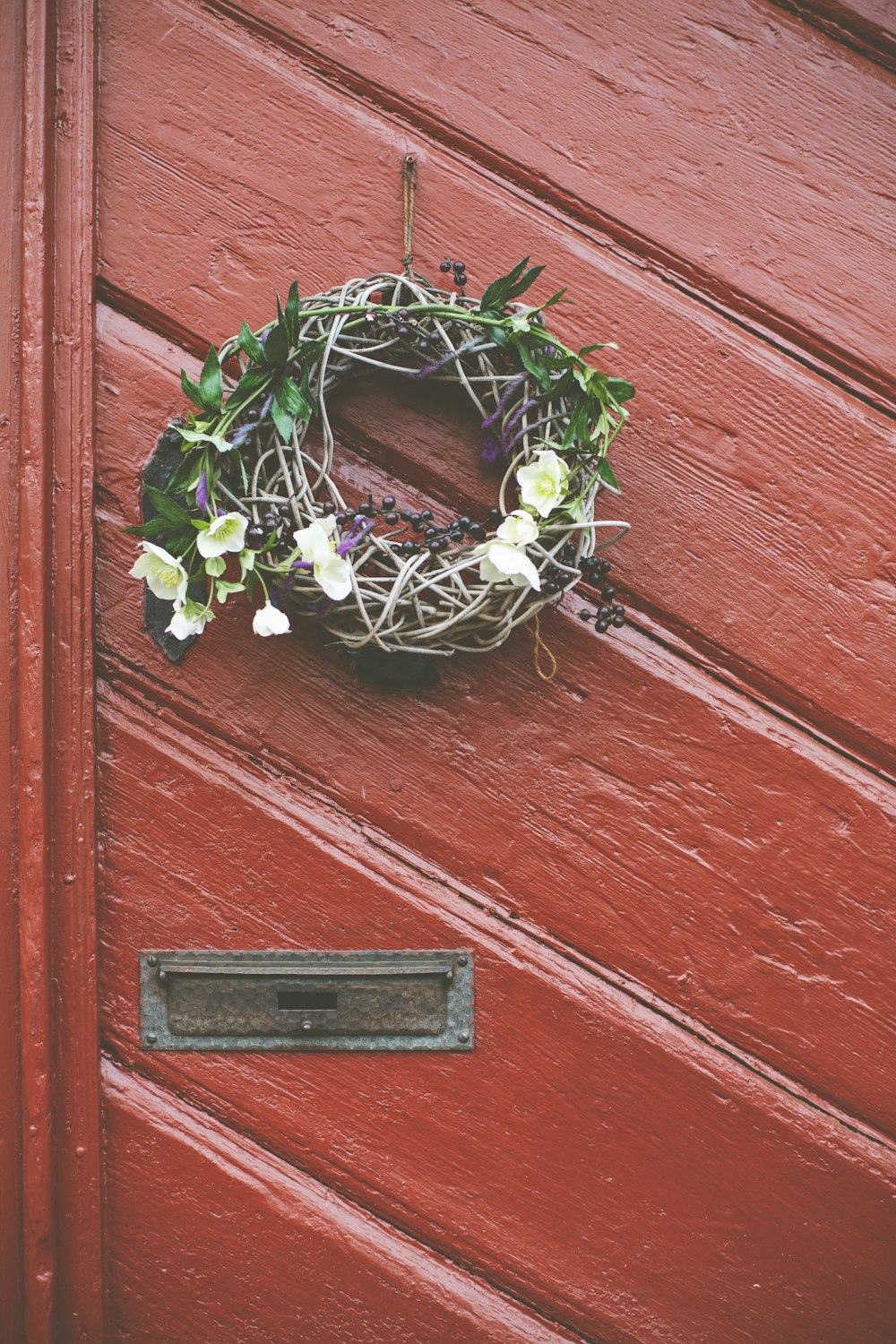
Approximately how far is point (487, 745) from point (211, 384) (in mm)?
416

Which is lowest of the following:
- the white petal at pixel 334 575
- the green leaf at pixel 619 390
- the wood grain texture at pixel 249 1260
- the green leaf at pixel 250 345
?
the wood grain texture at pixel 249 1260

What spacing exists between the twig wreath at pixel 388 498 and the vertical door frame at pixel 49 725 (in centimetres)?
12

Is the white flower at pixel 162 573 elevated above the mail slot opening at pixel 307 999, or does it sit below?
above

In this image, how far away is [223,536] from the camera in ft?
2.34

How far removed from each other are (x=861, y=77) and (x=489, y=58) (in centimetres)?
38

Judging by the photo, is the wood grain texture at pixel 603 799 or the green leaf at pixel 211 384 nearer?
the green leaf at pixel 211 384

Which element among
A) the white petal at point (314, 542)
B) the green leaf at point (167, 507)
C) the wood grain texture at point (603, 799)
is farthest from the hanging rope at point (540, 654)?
the green leaf at point (167, 507)

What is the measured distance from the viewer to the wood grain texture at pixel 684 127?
0.88m

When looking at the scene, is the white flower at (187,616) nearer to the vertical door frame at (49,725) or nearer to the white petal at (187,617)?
the white petal at (187,617)

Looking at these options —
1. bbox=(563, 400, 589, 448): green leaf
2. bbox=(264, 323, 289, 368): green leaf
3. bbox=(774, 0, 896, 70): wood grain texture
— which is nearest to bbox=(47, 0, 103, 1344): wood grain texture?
bbox=(264, 323, 289, 368): green leaf

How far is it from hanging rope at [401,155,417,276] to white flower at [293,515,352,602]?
1.08 feet

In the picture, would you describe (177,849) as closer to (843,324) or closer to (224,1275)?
(224,1275)

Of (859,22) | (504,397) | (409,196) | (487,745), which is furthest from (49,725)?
(859,22)

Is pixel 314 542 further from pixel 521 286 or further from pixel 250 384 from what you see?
pixel 521 286
